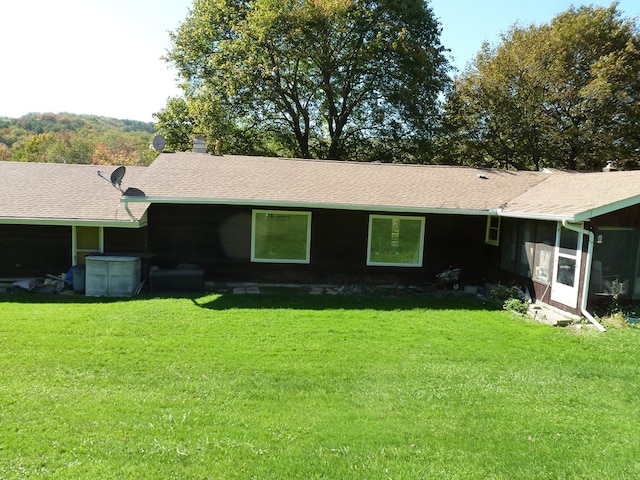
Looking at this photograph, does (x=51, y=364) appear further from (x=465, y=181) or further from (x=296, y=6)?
(x=296, y=6)

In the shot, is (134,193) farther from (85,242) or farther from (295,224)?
(295,224)

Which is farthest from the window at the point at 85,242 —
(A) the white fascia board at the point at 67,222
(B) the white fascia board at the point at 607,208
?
(B) the white fascia board at the point at 607,208

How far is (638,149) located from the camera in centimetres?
2191

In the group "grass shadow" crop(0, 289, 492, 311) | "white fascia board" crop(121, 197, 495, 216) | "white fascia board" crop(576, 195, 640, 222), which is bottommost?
"grass shadow" crop(0, 289, 492, 311)

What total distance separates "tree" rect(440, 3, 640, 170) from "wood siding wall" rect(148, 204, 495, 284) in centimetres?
1311

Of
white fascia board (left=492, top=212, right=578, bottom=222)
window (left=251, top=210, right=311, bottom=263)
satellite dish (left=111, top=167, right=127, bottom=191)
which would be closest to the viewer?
white fascia board (left=492, top=212, right=578, bottom=222)

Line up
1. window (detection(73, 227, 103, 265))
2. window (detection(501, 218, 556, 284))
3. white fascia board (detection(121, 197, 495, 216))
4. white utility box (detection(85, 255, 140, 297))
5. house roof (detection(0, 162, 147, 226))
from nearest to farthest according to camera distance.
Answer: window (detection(501, 218, 556, 284)) → white utility box (detection(85, 255, 140, 297)) → white fascia board (detection(121, 197, 495, 216)) → house roof (detection(0, 162, 147, 226)) → window (detection(73, 227, 103, 265))

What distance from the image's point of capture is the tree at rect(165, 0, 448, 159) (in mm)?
21953

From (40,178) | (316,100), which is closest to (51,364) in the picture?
(40,178)

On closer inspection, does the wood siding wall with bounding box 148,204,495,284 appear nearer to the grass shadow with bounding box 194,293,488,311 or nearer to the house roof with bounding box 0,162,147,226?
the house roof with bounding box 0,162,147,226

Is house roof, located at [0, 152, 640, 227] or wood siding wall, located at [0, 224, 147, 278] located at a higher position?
house roof, located at [0, 152, 640, 227]

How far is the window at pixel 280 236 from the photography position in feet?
37.6

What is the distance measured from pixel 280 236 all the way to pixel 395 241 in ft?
9.39

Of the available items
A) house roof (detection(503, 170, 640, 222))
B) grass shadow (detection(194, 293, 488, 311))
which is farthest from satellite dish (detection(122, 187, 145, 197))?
house roof (detection(503, 170, 640, 222))
